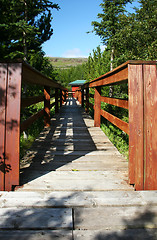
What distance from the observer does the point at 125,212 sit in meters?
1.63

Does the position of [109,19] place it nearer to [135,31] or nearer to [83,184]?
[135,31]

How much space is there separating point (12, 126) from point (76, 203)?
0.96m

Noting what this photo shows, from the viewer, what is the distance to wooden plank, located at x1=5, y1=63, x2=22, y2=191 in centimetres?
203

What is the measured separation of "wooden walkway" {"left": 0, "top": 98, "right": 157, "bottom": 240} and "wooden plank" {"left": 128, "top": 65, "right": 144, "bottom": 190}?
22cm

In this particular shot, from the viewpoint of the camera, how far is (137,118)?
6.75 ft

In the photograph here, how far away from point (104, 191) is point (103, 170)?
1.84 ft

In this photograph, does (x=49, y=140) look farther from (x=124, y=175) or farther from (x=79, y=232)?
(x=79, y=232)

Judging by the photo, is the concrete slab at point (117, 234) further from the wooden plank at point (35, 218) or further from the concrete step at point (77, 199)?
the concrete step at point (77, 199)

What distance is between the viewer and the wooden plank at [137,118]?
205cm

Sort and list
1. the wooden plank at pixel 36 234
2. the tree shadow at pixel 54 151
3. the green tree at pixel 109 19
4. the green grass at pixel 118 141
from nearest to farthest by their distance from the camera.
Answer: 1. the wooden plank at pixel 36 234
2. the tree shadow at pixel 54 151
3. the green grass at pixel 118 141
4. the green tree at pixel 109 19

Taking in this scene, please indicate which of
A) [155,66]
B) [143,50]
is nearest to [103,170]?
[155,66]

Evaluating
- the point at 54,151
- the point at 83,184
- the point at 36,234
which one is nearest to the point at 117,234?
the point at 36,234

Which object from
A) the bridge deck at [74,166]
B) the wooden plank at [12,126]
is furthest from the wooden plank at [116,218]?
the wooden plank at [12,126]

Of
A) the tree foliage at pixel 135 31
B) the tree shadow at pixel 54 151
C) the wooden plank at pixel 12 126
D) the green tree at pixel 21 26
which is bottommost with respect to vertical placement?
the tree shadow at pixel 54 151
